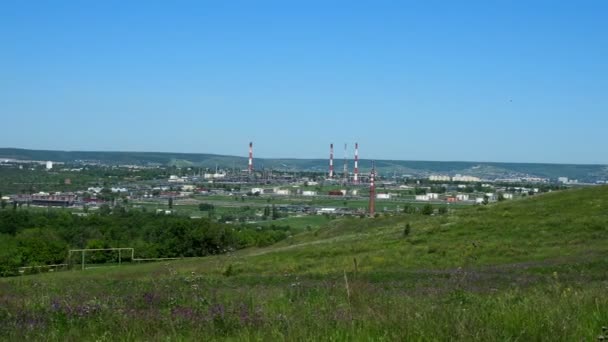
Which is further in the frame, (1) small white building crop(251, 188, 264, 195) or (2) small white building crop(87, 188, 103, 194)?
(1) small white building crop(251, 188, 264, 195)

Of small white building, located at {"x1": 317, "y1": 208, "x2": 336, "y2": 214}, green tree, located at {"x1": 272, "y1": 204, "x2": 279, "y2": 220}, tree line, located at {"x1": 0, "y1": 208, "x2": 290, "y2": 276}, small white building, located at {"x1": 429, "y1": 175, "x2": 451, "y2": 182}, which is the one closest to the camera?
tree line, located at {"x1": 0, "y1": 208, "x2": 290, "y2": 276}

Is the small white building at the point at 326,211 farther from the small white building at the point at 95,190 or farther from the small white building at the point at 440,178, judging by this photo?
the small white building at the point at 95,190

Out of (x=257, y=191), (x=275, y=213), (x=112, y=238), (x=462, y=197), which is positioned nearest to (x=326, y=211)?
(x=275, y=213)

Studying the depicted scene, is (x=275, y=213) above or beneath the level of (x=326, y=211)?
beneath

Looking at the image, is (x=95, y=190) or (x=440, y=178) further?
(x=440, y=178)

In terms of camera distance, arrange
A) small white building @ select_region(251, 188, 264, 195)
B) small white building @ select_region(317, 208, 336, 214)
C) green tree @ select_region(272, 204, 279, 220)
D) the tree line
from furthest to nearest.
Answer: small white building @ select_region(251, 188, 264, 195)
green tree @ select_region(272, 204, 279, 220)
small white building @ select_region(317, 208, 336, 214)
the tree line

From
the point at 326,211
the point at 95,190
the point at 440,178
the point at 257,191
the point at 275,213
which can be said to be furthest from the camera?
the point at 440,178

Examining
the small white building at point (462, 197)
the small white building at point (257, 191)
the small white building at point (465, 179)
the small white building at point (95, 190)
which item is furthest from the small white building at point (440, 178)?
the small white building at point (95, 190)

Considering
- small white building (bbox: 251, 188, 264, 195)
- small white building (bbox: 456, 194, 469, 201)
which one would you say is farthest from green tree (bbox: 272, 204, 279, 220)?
small white building (bbox: 251, 188, 264, 195)

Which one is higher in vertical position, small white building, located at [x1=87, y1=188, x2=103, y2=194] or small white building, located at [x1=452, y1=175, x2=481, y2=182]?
small white building, located at [x1=452, y1=175, x2=481, y2=182]

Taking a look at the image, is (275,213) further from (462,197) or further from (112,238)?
(112,238)

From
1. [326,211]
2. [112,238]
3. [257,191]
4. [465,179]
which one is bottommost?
[112,238]

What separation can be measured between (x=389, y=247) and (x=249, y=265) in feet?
22.1

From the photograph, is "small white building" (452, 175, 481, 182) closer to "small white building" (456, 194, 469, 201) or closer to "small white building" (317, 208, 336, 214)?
"small white building" (456, 194, 469, 201)
